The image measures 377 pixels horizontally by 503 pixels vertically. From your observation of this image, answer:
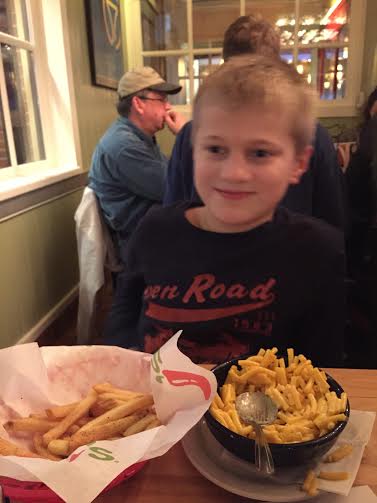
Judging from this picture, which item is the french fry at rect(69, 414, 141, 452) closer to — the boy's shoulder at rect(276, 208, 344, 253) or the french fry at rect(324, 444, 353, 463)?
the french fry at rect(324, 444, 353, 463)

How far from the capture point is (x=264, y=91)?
2.69 feet

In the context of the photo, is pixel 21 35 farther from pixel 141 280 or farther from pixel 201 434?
pixel 201 434

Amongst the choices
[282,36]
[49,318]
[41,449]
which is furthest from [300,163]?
[282,36]

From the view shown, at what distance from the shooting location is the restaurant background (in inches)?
86.0

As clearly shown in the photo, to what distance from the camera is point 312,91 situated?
3.04 feet

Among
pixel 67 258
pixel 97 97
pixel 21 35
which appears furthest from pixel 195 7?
pixel 67 258

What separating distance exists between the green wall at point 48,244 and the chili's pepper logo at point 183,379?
1.70 metres

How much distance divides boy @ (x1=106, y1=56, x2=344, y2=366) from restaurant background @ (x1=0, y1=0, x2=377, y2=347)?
4.54 feet

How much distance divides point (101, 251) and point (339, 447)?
6.38 feet

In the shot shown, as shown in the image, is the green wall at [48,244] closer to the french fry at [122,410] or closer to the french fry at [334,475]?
the french fry at [122,410]

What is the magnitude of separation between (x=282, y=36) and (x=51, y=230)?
2.77 m

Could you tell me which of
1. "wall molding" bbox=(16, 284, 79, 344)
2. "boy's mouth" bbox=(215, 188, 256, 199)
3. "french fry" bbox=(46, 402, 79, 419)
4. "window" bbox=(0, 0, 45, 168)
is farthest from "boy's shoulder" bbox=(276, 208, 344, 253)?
"window" bbox=(0, 0, 45, 168)

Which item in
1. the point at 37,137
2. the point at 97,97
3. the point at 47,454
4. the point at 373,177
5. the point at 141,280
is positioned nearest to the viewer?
the point at 47,454

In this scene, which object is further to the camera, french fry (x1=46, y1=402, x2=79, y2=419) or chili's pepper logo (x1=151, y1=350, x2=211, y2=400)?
french fry (x1=46, y1=402, x2=79, y2=419)
